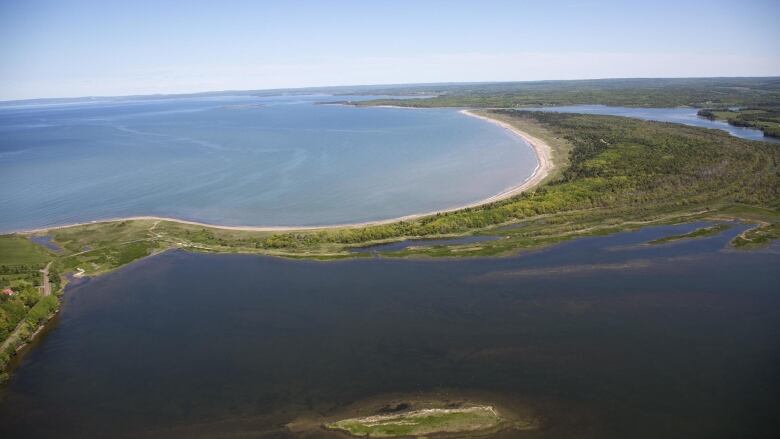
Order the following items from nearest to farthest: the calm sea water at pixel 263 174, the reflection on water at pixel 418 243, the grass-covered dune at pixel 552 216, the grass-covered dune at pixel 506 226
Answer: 1. the grass-covered dune at pixel 506 226
2. the reflection on water at pixel 418 243
3. the grass-covered dune at pixel 552 216
4. the calm sea water at pixel 263 174

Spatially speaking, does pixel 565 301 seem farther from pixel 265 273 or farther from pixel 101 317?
pixel 101 317

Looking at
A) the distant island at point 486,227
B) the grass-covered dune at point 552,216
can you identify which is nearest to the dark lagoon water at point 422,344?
the distant island at point 486,227

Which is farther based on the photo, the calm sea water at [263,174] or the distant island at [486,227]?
the calm sea water at [263,174]

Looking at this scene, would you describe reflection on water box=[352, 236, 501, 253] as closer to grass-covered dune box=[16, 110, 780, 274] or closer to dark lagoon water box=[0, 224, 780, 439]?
grass-covered dune box=[16, 110, 780, 274]

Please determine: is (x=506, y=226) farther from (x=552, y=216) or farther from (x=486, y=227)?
(x=552, y=216)

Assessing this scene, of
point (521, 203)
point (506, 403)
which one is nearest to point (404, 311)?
point (506, 403)

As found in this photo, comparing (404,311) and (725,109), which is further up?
(725,109)

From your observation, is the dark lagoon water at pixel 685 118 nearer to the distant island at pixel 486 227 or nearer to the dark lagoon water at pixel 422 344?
the distant island at pixel 486 227
